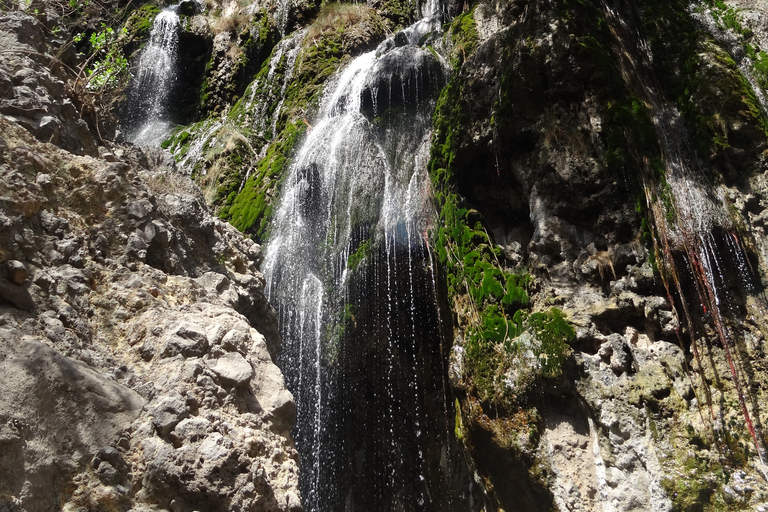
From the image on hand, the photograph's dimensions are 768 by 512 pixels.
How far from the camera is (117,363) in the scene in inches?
117

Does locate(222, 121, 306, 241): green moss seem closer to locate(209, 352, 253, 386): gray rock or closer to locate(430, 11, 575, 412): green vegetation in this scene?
locate(430, 11, 575, 412): green vegetation

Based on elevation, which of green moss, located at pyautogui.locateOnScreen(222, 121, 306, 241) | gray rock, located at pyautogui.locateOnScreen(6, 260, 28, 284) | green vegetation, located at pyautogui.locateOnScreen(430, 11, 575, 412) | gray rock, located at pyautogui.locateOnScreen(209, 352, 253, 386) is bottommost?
gray rock, located at pyautogui.locateOnScreen(209, 352, 253, 386)

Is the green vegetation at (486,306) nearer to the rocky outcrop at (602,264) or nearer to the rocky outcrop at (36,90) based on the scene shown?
the rocky outcrop at (602,264)

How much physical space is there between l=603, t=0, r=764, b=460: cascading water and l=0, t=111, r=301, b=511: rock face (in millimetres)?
3776

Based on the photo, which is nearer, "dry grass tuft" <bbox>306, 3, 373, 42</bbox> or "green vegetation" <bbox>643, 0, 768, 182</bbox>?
"green vegetation" <bbox>643, 0, 768, 182</bbox>

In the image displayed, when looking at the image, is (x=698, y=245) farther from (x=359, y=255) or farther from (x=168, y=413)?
(x=359, y=255)

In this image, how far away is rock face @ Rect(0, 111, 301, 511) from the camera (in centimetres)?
247

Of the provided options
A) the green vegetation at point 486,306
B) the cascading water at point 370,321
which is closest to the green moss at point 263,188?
the cascading water at point 370,321

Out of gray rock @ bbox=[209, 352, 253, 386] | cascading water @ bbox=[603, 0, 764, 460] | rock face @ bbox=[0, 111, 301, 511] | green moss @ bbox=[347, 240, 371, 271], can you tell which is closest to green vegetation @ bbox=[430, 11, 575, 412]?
cascading water @ bbox=[603, 0, 764, 460]

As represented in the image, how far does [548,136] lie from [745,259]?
2393 mm

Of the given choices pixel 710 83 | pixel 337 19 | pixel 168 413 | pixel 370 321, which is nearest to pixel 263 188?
pixel 370 321

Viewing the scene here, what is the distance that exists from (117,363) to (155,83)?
16.3 metres

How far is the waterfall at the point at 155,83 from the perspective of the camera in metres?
16.5

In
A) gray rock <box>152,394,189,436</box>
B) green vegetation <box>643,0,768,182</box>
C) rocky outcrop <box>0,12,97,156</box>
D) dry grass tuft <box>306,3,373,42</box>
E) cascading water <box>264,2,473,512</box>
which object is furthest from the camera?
dry grass tuft <box>306,3,373,42</box>
